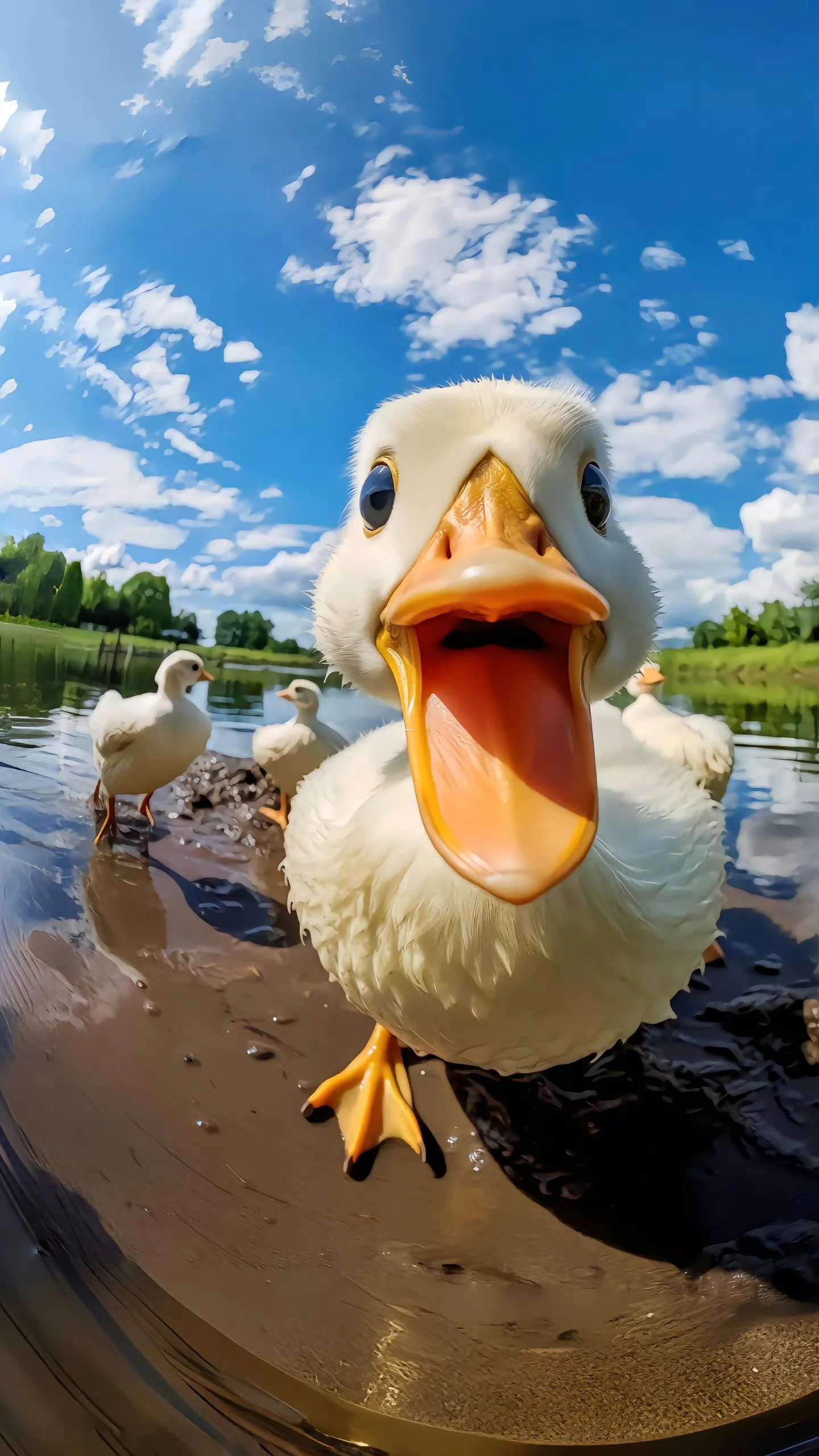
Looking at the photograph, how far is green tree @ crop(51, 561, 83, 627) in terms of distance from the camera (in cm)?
54

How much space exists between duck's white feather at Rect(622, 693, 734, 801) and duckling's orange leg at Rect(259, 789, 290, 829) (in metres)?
0.46

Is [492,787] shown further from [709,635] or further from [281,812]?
[281,812]

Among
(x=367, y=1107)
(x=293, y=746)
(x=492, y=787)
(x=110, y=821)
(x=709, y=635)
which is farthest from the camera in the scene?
(x=293, y=746)

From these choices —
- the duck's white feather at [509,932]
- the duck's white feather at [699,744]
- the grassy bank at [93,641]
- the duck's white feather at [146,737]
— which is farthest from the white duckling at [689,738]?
the duck's white feather at [146,737]

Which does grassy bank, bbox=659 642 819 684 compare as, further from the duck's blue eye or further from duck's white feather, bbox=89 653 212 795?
duck's white feather, bbox=89 653 212 795

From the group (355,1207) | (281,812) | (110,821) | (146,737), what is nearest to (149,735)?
(146,737)

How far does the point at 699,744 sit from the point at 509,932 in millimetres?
439

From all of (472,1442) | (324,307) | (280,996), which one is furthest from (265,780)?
(472,1442)

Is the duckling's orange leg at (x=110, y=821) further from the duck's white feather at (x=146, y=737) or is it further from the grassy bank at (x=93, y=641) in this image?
the grassy bank at (x=93, y=641)

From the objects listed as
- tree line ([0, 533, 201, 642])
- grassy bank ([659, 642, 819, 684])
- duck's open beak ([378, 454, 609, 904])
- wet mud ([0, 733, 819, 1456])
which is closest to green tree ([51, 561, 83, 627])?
tree line ([0, 533, 201, 642])

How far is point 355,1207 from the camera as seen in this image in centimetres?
34

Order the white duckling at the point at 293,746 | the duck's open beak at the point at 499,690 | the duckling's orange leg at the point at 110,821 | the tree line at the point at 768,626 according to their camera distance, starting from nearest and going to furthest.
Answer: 1. the duck's open beak at the point at 499,690
2. the tree line at the point at 768,626
3. the duckling's orange leg at the point at 110,821
4. the white duckling at the point at 293,746

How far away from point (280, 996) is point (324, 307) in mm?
510

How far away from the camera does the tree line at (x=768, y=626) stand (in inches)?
19.4
